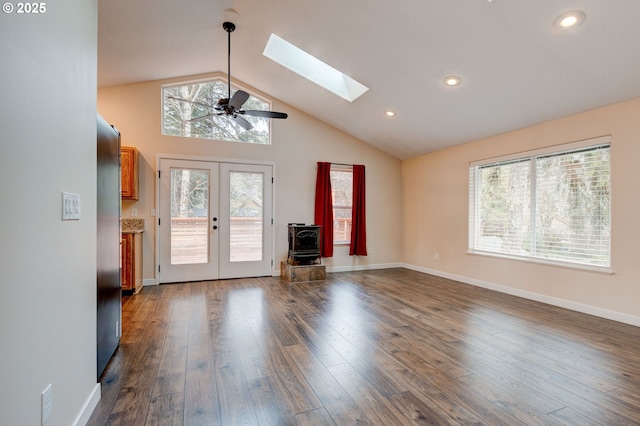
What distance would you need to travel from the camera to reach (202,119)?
507 centimetres

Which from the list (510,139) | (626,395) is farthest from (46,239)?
(510,139)

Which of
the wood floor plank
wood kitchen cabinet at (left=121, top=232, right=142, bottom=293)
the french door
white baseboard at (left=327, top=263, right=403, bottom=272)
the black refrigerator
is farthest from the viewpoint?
white baseboard at (left=327, top=263, right=403, bottom=272)

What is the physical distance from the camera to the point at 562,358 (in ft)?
7.98

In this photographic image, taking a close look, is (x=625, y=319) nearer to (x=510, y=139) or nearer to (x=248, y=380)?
(x=510, y=139)

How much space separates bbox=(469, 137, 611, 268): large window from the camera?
11.7ft

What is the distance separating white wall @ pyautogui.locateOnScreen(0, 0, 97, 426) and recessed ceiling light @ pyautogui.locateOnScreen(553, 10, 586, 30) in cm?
354

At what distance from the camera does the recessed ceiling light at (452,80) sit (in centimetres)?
366

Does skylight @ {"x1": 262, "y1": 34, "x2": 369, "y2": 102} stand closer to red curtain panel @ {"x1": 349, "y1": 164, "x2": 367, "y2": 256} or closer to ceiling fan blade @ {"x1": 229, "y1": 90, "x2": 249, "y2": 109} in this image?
ceiling fan blade @ {"x1": 229, "y1": 90, "x2": 249, "y2": 109}

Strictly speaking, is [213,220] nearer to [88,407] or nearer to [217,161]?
[217,161]

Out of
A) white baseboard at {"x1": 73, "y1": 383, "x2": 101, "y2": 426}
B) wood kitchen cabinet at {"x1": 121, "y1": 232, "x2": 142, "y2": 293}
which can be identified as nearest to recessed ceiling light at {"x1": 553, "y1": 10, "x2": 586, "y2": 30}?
white baseboard at {"x1": 73, "y1": 383, "x2": 101, "y2": 426}

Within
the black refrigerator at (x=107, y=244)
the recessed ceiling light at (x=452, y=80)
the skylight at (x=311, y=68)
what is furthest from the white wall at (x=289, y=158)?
the recessed ceiling light at (x=452, y=80)

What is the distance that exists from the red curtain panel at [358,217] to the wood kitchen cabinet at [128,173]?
394cm

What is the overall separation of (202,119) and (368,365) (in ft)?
15.0

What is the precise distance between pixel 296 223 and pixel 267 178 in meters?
1.02
